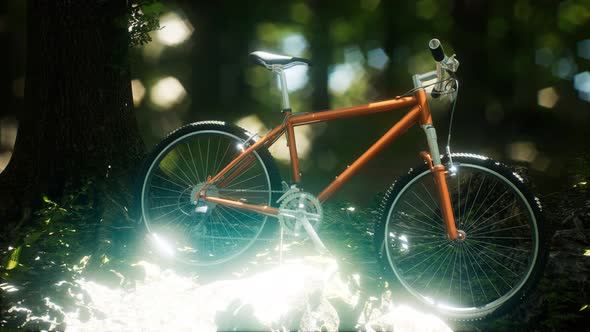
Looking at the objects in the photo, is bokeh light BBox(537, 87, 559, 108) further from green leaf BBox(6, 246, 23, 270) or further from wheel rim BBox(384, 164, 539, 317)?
green leaf BBox(6, 246, 23, 270)

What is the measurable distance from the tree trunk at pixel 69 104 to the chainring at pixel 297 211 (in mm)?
1548

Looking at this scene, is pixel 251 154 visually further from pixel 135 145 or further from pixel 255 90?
pixel 255 90

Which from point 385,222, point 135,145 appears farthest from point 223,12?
point 385,222

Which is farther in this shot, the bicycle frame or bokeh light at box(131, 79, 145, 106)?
bokeh light at box(131, 79, 145, 106)

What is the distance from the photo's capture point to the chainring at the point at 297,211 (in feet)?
11.0

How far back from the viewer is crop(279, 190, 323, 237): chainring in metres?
3.36

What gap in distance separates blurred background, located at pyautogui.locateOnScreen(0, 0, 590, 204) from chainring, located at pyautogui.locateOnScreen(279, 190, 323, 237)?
6.19ft

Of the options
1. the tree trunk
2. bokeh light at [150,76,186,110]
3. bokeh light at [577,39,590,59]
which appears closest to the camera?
the tree trunk

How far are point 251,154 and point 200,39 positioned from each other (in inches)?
87.0

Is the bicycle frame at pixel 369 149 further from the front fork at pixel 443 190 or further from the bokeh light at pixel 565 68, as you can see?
the bokeh light at pixel 565 68

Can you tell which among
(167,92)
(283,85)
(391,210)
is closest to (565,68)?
(391,210)

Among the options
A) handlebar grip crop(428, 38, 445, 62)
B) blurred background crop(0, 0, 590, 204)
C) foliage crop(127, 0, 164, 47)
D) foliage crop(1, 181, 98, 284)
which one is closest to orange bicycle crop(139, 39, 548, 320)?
handlebar grip crop(428, 38, 445, 62)

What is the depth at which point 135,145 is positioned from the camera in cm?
444

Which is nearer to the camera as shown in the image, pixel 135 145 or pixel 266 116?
pixel 135 145
